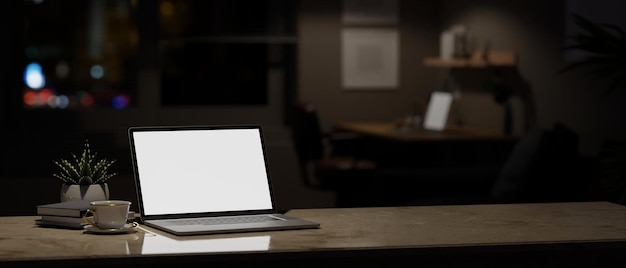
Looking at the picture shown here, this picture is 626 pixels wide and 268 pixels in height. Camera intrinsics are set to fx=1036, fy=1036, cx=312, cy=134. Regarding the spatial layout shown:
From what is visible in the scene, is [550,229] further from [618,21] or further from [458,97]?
[458,97]

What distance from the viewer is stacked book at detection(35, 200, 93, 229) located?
2.61 meters

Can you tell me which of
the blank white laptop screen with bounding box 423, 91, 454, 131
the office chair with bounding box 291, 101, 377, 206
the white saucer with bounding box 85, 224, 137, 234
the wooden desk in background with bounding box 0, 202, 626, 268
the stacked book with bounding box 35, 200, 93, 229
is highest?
the stacked book with bounding box 35, 200, 93, 229

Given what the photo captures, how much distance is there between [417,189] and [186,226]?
12.4ft

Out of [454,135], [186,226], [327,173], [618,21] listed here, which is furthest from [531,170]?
[186,226]

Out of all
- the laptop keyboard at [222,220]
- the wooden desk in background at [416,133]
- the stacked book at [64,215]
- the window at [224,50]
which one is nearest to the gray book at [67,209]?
the stacked book at [64,215]

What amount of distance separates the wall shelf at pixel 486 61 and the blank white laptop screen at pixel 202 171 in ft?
14.1

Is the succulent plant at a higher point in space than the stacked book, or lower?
higher

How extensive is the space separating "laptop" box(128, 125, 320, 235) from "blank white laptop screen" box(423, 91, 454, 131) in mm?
4616

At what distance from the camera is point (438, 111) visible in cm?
750

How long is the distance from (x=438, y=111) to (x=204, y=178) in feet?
16.0

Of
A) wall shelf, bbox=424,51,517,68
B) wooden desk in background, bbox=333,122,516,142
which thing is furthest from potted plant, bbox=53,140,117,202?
wall shelf, bbox=424,51,517,68

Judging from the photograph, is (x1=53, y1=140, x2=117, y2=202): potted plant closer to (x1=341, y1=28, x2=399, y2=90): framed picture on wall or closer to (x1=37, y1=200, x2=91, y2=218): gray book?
(x1=37, y1=200, x2=91, y2=218): gray book

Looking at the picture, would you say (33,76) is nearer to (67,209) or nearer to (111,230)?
(67,209)

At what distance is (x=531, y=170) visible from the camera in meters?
5.27
